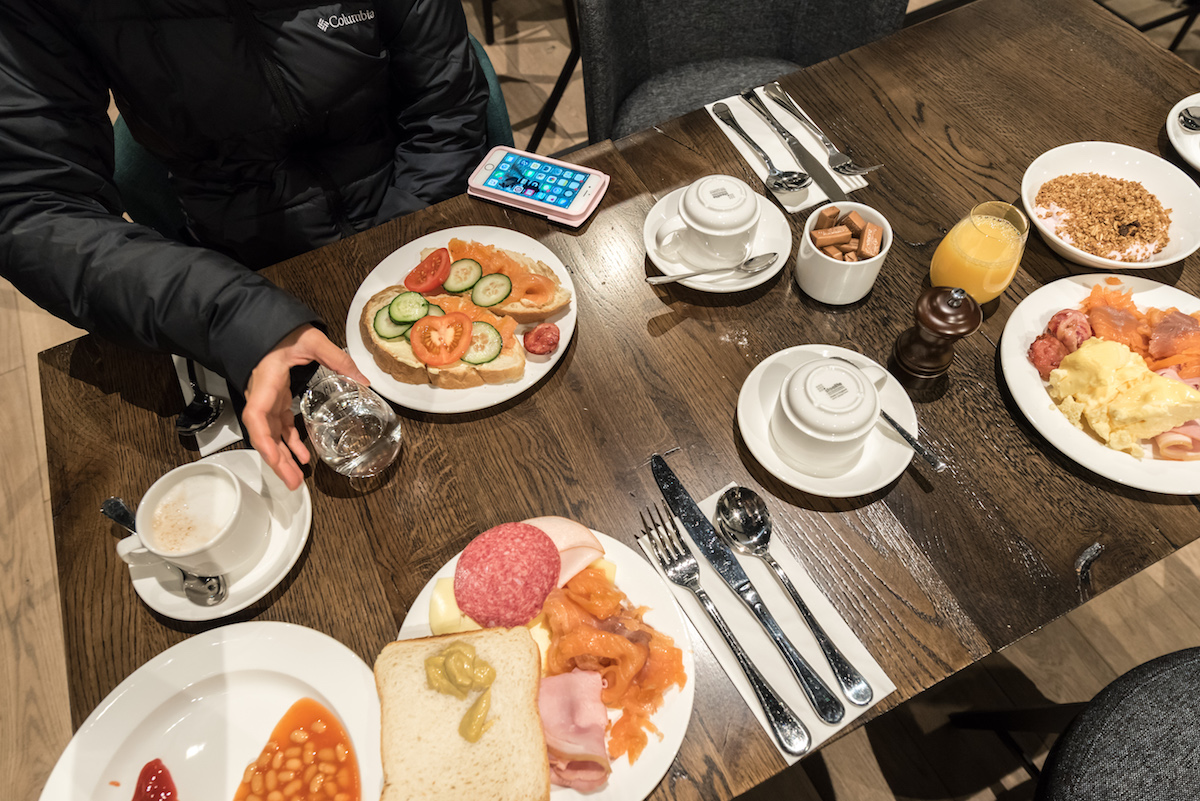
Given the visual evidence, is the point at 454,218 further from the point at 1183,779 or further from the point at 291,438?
the point at 1183,779

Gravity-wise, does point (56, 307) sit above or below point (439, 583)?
above

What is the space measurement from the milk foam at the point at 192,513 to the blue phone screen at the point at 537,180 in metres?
0.82

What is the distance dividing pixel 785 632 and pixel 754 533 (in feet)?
0.50

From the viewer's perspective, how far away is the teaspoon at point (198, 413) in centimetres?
117

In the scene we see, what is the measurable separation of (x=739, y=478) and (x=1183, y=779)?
3.04ft

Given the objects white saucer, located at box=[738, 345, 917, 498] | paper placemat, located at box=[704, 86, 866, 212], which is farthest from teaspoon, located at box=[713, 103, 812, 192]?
white saucer, located at box=[738, 345, 917, 498]

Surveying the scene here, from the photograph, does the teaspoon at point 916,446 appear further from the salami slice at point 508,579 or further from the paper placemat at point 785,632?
the salami slice at point 508,579

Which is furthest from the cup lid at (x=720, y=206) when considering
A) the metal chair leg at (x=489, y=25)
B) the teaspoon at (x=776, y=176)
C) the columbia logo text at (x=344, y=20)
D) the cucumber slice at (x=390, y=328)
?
the metal chair leg at (x=489, y=25)

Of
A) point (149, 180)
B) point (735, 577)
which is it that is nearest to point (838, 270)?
point (735, 577)

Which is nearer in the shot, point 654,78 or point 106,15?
point 106,15

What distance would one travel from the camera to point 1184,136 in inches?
56.9

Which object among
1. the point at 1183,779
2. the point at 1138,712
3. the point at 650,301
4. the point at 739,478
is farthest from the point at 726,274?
the point at 1183,779

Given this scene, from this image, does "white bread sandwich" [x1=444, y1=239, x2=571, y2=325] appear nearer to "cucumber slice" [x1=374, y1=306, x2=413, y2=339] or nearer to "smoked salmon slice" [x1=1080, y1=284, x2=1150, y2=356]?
"cucumber slice" [x1=374, y1=306, x2=413, y2=339]

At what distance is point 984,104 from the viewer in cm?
157
